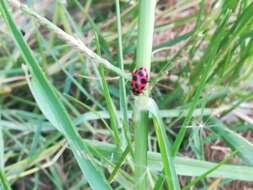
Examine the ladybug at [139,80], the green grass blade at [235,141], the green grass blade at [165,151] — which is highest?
the ladybug at [139,80]

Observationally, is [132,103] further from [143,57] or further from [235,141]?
[143,57]

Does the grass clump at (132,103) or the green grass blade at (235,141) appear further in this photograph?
the green grass blade at (235,141)

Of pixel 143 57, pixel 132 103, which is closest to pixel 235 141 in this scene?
pixel 132 103

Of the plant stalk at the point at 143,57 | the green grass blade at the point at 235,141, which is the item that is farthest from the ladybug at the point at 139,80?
the green grass blade at the point at 235,141

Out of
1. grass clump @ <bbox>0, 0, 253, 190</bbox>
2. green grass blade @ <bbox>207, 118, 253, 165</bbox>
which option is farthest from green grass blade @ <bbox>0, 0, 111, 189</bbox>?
green grass blade @ <bbox>207, 118, 253, 165</bbox>

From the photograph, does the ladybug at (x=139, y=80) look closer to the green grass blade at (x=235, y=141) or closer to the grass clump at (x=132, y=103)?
the grass clump at (x=132, y=103)
